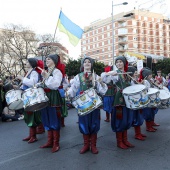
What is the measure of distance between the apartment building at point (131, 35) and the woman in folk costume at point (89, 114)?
67.9 meters

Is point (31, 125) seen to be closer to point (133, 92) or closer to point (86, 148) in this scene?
point (86, 148)

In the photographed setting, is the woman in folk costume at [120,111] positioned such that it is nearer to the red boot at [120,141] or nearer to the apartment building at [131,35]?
the red boot at [120,141]

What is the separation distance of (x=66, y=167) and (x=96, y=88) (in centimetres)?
139

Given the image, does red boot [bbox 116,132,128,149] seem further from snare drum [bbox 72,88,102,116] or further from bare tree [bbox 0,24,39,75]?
bare tree [bbox 0,24,39,75]

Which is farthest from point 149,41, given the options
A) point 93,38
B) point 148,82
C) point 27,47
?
point 148,82

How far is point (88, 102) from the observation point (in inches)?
148

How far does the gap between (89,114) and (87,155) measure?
70 centimetres

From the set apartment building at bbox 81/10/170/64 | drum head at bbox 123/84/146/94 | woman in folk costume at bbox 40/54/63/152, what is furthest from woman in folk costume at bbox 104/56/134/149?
apartment building at bbox 81/10/170/64

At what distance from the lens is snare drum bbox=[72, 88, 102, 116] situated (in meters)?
3.74

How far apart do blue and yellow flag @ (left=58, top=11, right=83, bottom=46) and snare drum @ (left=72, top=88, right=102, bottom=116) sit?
1907mm

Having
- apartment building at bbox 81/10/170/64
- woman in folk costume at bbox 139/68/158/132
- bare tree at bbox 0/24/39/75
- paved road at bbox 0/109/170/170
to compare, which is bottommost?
paved road at bbox 0/109/170/170

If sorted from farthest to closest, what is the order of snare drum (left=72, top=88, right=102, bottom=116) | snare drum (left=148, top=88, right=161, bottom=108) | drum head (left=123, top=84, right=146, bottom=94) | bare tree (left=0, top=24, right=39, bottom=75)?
1. bare tree (left=0, top=24, right=39, bottom=75)
2. snare drum (left=148, top=88, right=161, bottom=108)
3. drum head (left=123, top=84, right=146, bottom=94)
4. snare drum (left=72, top=88, right=102, bottom=116)

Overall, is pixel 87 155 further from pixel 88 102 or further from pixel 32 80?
pixel 32 80

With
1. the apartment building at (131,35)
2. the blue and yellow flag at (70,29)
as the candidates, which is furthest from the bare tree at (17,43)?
the apartment building at (131,35)
